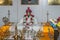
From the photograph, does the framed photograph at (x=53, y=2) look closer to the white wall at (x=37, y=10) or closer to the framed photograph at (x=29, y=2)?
the white wall at (x=37, y=10)

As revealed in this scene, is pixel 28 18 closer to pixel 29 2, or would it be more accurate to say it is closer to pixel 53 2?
pixel 29 2

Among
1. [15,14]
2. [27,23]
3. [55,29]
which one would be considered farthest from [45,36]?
[15,14]

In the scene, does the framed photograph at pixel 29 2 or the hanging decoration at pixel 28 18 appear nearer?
the hanging decoration at pixel 28 18

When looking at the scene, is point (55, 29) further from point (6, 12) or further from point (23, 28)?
point (6, 12)

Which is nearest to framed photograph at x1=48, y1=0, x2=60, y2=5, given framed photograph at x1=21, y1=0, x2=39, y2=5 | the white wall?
the white wall

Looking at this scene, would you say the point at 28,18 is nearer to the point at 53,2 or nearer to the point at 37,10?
the point at 37,10

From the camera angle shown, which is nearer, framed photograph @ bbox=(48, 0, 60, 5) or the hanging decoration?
the hanging decoration

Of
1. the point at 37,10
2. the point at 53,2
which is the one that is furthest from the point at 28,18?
the point at 53,2

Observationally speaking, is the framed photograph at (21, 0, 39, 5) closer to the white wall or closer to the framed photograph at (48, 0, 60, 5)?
the white wall

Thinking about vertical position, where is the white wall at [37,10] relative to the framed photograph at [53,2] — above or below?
below

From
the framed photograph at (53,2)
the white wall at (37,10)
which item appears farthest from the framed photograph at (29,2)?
the framed photograph at (53,2)

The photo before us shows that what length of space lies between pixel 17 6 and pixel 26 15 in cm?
15

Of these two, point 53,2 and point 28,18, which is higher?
point 53,2

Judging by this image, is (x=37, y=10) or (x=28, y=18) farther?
(x=37, y=10)
